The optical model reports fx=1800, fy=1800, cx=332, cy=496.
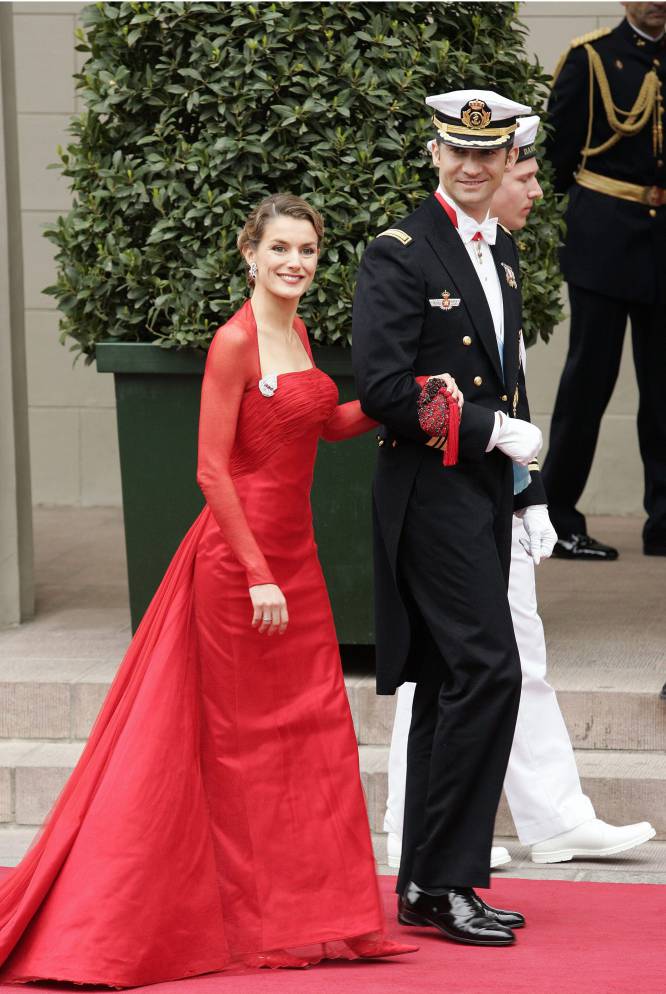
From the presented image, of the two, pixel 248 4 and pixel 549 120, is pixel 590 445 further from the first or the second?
pixel 248 4

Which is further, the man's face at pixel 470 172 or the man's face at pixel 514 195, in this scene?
the man's face at pixel 514 195

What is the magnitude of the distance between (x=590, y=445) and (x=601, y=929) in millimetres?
3121

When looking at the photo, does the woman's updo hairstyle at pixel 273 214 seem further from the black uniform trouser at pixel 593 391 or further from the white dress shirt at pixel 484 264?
the black uniform trouser at pixel 593 391

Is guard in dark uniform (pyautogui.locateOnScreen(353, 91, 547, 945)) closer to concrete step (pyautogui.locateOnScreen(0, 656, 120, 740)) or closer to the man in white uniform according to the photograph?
the man in white uniform

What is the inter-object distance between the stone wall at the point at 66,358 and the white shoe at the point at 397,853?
368 centimetres

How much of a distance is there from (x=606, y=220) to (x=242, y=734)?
3.48 metres

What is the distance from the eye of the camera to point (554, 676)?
535 centimetres

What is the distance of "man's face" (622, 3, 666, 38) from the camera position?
665 centimetres

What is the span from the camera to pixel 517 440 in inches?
155

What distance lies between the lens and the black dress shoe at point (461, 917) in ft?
13.0

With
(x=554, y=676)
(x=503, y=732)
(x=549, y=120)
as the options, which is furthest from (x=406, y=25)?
(x=503, y=732)

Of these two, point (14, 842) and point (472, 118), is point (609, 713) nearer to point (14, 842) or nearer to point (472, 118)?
point (14, 842)

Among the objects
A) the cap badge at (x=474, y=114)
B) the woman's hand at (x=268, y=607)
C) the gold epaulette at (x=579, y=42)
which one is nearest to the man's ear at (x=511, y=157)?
the cap badge at (x=474, y=114)

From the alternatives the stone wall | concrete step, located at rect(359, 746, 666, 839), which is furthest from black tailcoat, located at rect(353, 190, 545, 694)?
the stone wall
